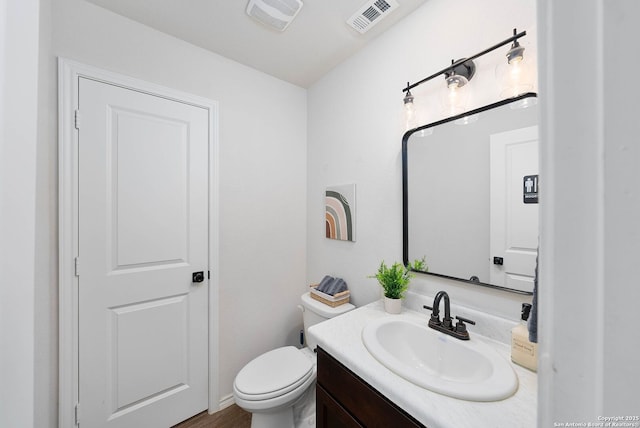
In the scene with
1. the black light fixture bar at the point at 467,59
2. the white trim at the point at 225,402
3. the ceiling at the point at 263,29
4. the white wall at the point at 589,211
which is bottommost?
the white trim at the point at 225,402

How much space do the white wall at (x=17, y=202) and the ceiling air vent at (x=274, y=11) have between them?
42.5 inches

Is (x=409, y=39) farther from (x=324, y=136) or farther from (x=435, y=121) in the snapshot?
(x=324, y=136)

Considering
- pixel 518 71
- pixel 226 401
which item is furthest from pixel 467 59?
pixel 226 401

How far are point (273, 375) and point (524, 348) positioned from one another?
1.18 meters

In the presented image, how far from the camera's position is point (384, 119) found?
55.6 inches

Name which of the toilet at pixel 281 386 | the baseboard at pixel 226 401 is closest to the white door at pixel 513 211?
the toilet at pixel 281 386

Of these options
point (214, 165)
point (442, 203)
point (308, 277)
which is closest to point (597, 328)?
point (442, 203)

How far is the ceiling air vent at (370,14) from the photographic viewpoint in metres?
1.21

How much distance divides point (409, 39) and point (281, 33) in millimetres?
743

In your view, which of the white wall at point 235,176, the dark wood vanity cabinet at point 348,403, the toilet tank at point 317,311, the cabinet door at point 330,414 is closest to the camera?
the dark wood vanity cabinet at point 348,403

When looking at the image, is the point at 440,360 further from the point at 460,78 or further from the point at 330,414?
the point at 460,78

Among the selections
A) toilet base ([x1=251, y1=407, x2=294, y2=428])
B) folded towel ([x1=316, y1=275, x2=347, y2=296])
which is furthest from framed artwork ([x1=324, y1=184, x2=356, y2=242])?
toilet base ([x1=251, y1=407, x2=294, y2=428])

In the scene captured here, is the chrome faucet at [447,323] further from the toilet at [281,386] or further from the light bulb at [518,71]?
the light bulb at [518,71]

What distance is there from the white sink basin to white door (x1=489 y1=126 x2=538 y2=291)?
1.00ft
